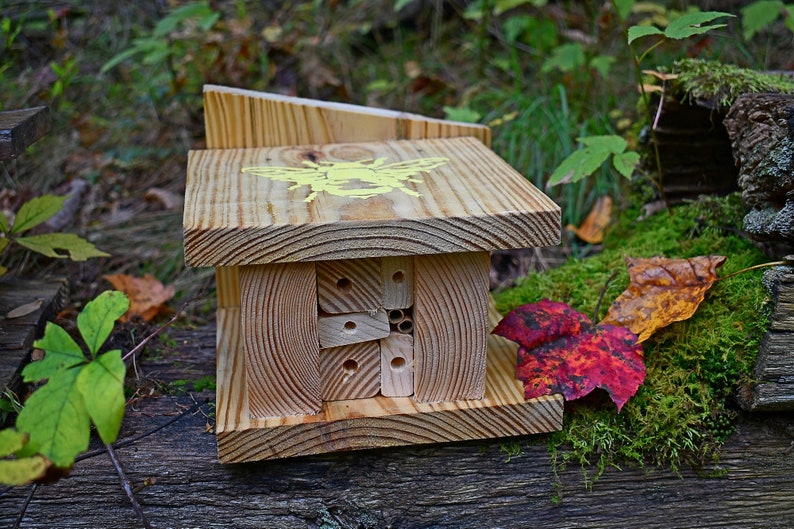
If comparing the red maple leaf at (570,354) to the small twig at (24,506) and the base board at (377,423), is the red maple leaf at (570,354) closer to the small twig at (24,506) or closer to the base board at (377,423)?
the base board at (377,423)

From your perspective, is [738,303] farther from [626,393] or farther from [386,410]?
[386,410]

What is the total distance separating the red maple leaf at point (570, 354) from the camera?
183 cm

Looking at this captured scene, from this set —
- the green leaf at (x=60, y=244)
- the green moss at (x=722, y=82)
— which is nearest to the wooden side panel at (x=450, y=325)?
the green moss at (x=722, y=82)

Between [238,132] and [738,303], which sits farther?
[238,132]

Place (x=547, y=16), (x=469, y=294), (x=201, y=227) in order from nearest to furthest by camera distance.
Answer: (x=201, y=227)
(x=469, y=294)
(x=547, y=16)

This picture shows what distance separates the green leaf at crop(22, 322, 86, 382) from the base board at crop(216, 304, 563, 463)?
381 millimetres

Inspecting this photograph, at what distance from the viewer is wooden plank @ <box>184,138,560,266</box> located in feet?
5.05

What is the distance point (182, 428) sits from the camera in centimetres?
190

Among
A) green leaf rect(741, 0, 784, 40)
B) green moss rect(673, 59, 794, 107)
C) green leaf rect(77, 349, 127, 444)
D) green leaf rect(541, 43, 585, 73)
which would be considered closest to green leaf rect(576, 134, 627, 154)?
green moss rect(673, 59, 794, 107)

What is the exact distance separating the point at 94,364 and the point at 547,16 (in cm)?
389

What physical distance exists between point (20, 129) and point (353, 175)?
37.7 inches

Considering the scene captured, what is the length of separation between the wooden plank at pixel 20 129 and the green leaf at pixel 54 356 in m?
0.71

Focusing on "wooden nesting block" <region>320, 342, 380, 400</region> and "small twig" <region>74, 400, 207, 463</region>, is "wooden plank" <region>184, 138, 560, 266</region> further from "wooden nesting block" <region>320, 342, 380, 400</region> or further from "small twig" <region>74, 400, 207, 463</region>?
"small twig" <region>74, 400, 207, 463</region>

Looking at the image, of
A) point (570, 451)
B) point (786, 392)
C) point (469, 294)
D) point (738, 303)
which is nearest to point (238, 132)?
point (469, 294)
